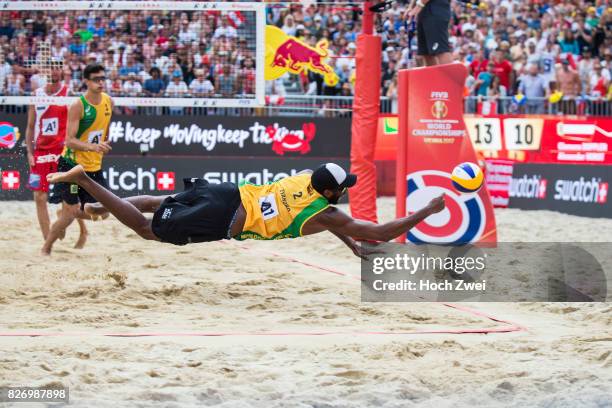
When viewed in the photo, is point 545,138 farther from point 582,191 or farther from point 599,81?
point 599,81

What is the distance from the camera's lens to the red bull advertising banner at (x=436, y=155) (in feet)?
34.0

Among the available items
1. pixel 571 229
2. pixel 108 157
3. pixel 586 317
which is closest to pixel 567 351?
pixel 586 317

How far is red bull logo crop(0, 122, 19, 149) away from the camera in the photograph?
16250mm

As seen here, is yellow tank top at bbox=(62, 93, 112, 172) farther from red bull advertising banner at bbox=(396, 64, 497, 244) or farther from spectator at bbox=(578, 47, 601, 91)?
spectator at bbox=(578, 47, 601, 91)

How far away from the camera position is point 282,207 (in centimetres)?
700

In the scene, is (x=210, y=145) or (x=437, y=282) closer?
(x=437, y=282)

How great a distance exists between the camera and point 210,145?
17234 mm

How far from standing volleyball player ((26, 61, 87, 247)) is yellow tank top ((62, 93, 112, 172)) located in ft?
3.21

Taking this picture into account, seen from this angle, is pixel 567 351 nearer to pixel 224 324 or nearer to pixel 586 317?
pixel 586 317

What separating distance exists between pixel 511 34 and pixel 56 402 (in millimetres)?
16835

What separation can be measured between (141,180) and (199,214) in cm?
965

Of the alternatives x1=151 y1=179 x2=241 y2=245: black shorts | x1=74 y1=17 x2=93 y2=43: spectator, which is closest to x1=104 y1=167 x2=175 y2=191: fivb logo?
x1=74 y1=17 x2=93 y2=43: spectator

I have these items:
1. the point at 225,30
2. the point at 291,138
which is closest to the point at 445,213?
the point at 225,30

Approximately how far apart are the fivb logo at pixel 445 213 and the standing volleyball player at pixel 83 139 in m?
3.25
